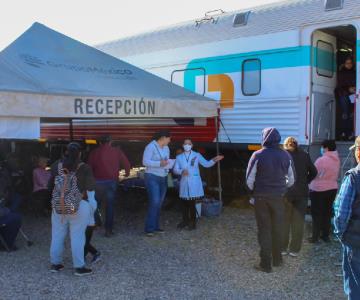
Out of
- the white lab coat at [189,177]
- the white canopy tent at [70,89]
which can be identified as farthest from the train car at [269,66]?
the white lab coat at [189,177]

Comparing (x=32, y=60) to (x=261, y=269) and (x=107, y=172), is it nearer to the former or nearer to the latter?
(x=107, y=172)

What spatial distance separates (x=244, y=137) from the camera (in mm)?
9367

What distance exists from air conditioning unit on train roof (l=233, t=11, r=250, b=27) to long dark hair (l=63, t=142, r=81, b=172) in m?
4.89

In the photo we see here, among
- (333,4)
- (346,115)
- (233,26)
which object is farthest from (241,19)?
(346,115)

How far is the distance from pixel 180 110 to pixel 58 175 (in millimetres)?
2778

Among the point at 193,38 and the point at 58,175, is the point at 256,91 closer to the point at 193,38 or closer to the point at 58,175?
the point at 193,38

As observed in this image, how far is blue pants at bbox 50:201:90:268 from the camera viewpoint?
18.2 ft

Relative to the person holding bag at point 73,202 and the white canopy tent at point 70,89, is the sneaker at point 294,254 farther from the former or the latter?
the white canopy tent at point 70,89

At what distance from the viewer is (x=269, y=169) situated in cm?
567

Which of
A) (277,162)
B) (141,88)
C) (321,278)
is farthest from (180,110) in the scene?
(321,278)

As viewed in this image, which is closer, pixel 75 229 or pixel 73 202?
pixel 73 202

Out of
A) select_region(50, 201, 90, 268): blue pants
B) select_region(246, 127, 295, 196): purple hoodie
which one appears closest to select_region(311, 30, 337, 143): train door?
select_region(246, 127, 295, 196): purple hoodie

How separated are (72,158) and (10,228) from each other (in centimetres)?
168

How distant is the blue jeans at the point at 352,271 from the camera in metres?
3.41
